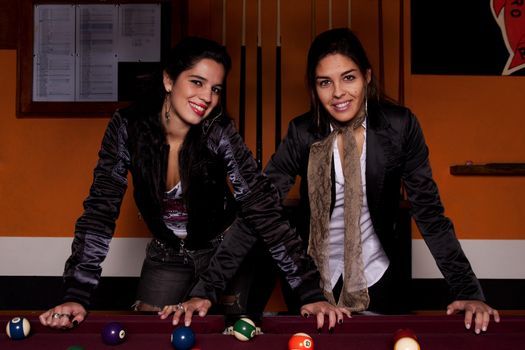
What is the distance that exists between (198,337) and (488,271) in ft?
7.17

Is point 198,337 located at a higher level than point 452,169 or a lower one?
lower

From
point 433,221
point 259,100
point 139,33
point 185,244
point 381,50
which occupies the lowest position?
point 185,244

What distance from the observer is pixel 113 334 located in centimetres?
114

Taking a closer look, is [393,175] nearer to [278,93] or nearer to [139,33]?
[278,93]

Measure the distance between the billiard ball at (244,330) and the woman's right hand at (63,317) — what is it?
1.32 ft

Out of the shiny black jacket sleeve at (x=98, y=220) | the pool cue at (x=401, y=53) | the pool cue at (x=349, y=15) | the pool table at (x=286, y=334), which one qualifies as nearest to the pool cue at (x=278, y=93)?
the pool cue at (x=349, y=15)

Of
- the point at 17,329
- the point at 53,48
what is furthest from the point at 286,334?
the point at 53,48

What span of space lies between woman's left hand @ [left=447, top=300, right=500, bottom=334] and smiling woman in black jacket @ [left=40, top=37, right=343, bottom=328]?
38 cm

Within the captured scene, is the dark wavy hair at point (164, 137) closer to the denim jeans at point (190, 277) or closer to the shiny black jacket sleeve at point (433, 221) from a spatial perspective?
the denim jeans at point (190, 277)

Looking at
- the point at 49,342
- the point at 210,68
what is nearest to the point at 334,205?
the point at 210,68

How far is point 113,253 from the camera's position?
2.85 meters

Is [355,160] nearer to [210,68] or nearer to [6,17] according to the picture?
[210,68]

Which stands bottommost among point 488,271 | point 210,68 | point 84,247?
point 488,271

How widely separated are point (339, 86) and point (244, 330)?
902mm
